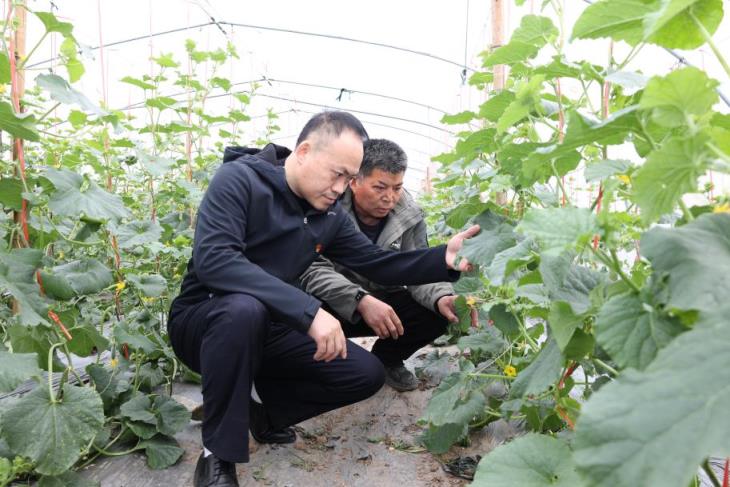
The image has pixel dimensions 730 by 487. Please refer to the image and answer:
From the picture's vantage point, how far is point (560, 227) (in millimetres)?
778

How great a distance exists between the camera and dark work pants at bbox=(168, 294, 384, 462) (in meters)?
1.82

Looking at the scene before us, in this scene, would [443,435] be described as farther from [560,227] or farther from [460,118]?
[560,227]

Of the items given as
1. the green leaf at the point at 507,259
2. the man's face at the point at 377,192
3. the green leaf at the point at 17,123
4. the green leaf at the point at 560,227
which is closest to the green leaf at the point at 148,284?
the green leaf at the point at 17,123

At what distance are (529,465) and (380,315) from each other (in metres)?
1.53

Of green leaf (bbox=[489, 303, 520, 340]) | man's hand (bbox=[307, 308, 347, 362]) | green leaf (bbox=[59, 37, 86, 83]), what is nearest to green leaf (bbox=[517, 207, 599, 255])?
green leaf (bbox=[489, 303, 520, 340])

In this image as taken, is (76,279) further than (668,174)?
Yes

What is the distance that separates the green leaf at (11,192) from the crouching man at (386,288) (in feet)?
4.16

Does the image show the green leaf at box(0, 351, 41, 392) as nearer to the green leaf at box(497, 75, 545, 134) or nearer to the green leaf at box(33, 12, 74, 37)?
the green leaf at box(33, 12, 74, 37)

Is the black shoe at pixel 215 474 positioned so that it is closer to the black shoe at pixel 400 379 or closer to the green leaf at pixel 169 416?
the green leaf at pixel 169 416

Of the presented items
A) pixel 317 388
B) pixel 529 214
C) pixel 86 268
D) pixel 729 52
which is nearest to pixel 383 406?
pixel 317 388

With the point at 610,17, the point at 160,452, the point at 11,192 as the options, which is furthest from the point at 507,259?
the point at 160,452

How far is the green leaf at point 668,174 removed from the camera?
2.14ft

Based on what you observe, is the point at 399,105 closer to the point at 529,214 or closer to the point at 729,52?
the point at 729,52

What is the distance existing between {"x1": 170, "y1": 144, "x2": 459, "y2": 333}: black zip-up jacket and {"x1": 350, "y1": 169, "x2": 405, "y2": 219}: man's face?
0.28 m
